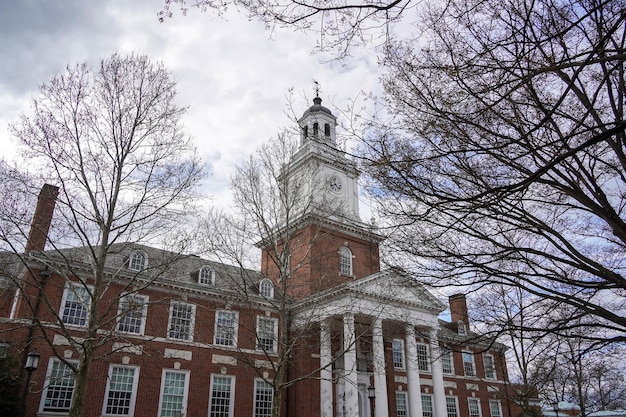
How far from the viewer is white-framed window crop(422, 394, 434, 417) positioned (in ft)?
95.2

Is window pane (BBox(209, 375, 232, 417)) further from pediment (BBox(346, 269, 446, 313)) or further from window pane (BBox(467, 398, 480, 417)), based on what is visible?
window pane (BBox(467, 398, 480, 417))

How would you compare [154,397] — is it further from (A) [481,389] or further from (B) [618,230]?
(A) [481,389]

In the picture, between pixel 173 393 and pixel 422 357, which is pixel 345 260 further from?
pixel 173 393

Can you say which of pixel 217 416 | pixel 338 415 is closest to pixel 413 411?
pixel 338 415

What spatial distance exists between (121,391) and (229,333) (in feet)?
22.9

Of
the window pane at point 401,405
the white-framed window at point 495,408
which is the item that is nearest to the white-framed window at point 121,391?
the window pane at point 401,405

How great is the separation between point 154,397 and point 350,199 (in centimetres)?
1734

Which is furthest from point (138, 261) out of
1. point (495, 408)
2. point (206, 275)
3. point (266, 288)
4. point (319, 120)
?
point (495, 408)

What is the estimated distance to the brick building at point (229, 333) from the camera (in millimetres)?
17797

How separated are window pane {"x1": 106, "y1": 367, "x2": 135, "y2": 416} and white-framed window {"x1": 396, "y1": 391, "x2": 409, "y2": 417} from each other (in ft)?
52.4

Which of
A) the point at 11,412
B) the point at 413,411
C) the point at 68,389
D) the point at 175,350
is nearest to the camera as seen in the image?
the point at 11,412

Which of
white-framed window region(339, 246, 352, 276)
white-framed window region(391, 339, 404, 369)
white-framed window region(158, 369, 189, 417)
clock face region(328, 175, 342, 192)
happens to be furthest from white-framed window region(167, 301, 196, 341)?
white-framed window region(391, 339, 404, 369)

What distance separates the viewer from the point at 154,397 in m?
20.0

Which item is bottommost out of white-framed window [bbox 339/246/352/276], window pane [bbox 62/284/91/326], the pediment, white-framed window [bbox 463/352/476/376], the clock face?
white-framed window [bbox 463/352/476/376]
